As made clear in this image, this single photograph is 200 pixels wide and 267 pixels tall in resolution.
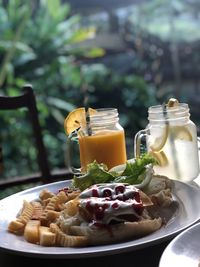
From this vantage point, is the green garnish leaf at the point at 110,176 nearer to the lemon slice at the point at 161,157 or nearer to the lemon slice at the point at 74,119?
the lemon slice at the point at 161,157

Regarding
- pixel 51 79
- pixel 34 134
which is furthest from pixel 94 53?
pixel 34 134

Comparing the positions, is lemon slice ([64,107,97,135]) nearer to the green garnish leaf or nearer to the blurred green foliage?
the green garnish leaf

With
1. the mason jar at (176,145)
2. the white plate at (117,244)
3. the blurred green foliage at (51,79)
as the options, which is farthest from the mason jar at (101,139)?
the blurred green foliage at (51,79)

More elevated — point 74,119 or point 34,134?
point 74,119

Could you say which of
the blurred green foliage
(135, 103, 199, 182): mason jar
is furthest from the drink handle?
the blurred green foliage

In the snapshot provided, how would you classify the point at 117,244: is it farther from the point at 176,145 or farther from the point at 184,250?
the point at 176,145

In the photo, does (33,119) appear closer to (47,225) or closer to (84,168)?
(84,168)
